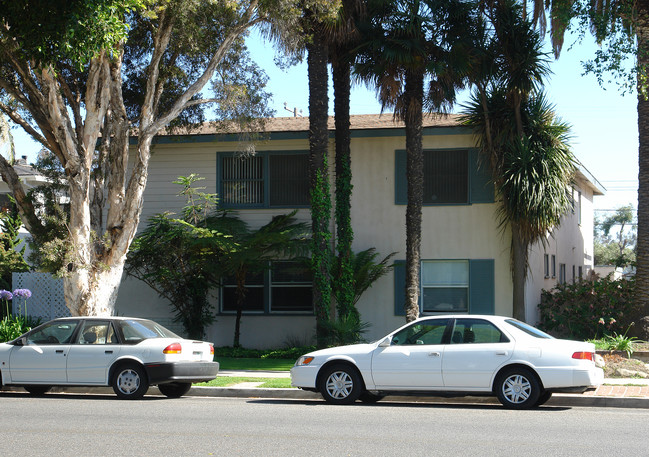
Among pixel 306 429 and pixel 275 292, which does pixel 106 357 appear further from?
pixel 275 292

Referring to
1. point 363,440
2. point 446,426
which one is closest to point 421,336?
point 446,426

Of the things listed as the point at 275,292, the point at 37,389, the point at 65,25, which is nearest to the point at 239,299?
the point at 275,292

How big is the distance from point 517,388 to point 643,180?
9377mm

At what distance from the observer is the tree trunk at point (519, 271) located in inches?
819

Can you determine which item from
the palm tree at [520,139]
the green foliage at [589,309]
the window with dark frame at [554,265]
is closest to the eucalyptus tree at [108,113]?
the palm tree at [520,139]

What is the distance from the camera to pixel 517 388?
11602mm

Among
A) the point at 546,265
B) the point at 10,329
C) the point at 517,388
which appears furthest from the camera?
the point at 546,265

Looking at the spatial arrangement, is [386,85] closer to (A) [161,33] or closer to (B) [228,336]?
(A) [161,33]

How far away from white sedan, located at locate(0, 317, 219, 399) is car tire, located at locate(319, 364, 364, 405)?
228 cm

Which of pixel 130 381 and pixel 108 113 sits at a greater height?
pixel 108 113

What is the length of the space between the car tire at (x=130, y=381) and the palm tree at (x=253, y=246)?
297 inches

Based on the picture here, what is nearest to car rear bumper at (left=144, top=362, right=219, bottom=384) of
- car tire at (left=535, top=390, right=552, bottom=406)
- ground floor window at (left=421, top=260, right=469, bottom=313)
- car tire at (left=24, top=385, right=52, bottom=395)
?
car tire at (left=24, top=385, right=52, bottom=395)

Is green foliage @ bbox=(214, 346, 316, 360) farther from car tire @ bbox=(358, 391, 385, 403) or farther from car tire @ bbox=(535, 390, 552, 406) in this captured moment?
car tire @ bbox=(535, 390, 552, 406)

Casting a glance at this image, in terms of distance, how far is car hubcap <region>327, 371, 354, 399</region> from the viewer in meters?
12.3
